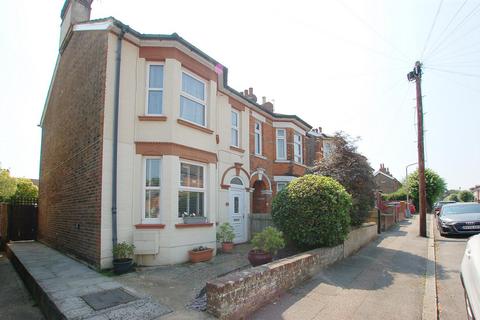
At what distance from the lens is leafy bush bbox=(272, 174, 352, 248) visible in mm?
8164

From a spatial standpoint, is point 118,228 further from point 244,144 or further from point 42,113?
point 42,113

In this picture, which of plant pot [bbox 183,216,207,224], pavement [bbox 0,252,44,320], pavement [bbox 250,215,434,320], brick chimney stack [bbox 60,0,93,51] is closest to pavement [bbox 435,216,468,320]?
pavement [bbox 250,215,434,320]

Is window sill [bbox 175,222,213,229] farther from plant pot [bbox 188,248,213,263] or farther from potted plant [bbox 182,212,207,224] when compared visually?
plant pot [bbox 188,248,213,263]

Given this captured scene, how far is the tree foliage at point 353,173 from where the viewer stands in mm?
11586

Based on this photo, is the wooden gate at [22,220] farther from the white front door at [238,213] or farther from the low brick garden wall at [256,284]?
the low brick garden wall at [256,284]

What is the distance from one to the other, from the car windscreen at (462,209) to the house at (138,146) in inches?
388

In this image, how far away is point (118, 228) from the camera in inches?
309

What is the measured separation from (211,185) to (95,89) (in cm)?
452

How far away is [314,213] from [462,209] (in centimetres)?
939

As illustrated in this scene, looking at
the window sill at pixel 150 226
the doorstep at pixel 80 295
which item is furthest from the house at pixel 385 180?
the doorstep at pixel 80 295

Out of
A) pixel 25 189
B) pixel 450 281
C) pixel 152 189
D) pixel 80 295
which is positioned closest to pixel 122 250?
pixel 152 189

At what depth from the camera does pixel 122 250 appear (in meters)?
7.39

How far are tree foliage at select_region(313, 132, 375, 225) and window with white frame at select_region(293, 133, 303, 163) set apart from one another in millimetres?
3511

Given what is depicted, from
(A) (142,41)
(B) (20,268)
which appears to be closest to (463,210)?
(A) (142,41)
